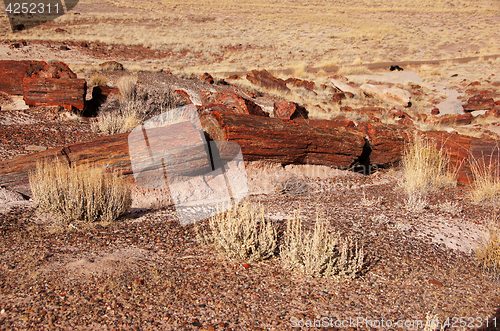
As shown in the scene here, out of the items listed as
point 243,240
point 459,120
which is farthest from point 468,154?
point 459,120

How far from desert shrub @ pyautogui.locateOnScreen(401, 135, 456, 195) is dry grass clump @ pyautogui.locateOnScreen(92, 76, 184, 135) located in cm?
599

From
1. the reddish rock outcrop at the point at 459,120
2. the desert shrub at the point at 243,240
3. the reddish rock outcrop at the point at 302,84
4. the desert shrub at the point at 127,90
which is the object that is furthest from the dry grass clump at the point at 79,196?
the reddish rock outcrop at the point at 302,84

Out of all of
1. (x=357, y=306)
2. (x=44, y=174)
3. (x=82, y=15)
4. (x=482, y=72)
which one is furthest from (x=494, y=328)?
(x=82, y=15)

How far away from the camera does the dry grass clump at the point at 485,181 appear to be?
5500 millimetres

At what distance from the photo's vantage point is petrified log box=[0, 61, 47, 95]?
9531 mm

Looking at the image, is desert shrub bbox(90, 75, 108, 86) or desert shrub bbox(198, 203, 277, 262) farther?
desert shrub bbox(90, 75, 108, 86)

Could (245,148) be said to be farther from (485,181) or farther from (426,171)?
(485,181)

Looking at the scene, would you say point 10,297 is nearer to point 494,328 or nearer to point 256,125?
point 494,328

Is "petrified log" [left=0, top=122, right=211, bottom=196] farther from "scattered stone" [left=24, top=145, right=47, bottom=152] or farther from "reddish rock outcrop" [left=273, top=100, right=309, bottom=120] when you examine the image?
"reddish rock outcrop" [left=273, top=100, right=309, bottom=120]

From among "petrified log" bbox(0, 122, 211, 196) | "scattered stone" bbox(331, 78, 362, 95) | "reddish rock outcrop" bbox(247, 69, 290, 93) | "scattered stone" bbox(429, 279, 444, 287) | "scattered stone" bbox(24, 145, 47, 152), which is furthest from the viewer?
"scattered stone" bbox(331, 78, 362, 95)

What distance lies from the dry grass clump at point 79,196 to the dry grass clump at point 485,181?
5475 millimetres

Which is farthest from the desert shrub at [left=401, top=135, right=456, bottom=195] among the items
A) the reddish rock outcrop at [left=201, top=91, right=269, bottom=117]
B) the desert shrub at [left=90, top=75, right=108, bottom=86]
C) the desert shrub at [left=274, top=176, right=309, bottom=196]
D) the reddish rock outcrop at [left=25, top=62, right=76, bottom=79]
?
the desert shrub at [left=90, top=75, right=108, bottom=86]

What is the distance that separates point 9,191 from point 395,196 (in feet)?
19.9

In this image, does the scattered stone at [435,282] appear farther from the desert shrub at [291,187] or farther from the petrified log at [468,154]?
the petrified log at [468,154]
